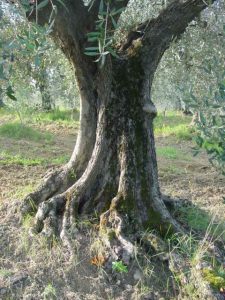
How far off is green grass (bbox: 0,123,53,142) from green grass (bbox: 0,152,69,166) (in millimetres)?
2080

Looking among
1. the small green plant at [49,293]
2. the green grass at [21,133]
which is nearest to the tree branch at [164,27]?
the small green plant at [49,293]

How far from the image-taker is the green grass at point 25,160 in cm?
854

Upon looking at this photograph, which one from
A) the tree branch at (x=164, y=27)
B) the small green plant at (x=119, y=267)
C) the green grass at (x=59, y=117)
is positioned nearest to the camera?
the small green plant at (x=119, y=267)

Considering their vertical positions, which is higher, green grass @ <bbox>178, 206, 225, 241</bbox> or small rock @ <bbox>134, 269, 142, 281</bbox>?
green grass @ <bbox>178, 206, 225, 241</bbox>

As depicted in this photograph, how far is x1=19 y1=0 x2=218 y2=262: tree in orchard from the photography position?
486 centimetres

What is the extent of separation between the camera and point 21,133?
11.6 meters

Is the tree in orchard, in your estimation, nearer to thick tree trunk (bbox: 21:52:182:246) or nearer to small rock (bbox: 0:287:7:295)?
thick tree trunk (bbox: 21:52:182:246)

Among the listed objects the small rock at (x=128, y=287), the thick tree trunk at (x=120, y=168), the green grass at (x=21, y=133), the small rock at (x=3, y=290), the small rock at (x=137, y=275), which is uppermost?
the thick tree trunk at (x=120, y=168)

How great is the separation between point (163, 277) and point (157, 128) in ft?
35.9

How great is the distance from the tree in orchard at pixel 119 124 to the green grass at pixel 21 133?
6405 mm

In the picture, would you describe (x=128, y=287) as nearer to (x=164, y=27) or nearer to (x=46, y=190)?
(x=46, y=190)

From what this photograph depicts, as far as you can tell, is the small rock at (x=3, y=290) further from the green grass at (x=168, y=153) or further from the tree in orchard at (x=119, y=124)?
the green grass at (x=168, y=153)

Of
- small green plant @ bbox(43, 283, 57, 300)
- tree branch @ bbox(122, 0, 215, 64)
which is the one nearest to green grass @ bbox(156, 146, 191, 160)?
tree branch @ bbox(122, 0, 215, 64)

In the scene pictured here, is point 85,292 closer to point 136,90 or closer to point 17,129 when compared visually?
point 136,90
